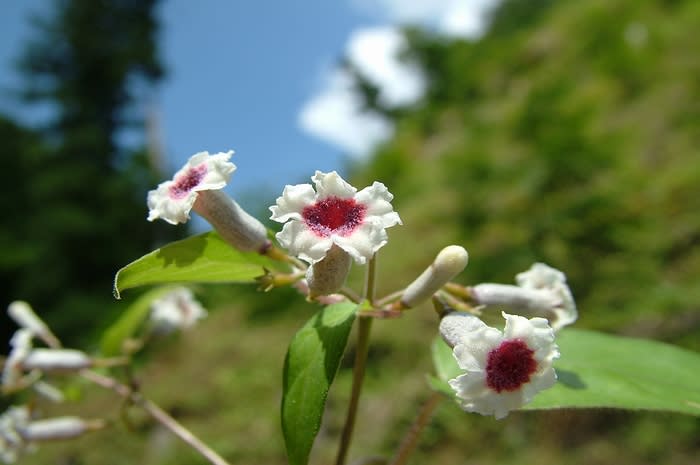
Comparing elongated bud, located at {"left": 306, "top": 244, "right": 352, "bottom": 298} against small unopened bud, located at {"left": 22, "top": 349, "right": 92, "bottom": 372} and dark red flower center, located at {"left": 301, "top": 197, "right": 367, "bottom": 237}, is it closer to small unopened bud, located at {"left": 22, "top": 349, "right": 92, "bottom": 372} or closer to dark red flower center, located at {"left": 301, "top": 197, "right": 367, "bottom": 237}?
dark red flower center, located at {"left": 301, "top": 197, "right": 367, "bottom": 237}

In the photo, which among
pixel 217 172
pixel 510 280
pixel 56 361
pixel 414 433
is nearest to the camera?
pixel 217 172

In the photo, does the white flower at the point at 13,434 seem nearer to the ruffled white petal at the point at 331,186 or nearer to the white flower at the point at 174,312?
the white flower at the point at 174,312

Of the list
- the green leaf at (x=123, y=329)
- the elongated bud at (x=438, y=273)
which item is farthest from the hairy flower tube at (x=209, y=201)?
the green leaf at (x=123, y=329)

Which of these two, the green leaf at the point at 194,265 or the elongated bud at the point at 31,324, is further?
the elongated bud at the point at 31,324

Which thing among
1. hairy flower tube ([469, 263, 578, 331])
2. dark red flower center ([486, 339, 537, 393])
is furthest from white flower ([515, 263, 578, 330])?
dark red flower center ([486, 339, 537, 393])

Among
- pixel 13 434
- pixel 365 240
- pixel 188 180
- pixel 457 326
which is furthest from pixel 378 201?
pixel 13 434

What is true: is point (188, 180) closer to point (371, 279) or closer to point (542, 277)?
point (371, 279)
